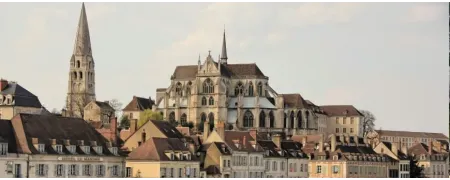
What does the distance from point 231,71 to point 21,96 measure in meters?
47.9

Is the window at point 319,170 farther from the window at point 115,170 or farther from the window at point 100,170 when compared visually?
the window at point 100,170

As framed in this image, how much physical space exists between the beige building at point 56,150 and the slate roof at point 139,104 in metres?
99.9

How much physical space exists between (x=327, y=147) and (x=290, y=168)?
1197 centimetres

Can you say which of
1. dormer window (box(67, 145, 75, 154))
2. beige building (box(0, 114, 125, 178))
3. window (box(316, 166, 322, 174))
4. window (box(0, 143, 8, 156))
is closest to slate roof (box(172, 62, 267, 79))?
window (box(316, 166, 322, 174))

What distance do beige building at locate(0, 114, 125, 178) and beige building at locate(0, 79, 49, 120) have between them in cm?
6308

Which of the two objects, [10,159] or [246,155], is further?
[246,155]

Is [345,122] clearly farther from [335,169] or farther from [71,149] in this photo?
[71,149]

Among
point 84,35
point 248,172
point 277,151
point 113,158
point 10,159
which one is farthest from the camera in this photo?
point 84,35

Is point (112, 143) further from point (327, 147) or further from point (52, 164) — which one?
point (327, 147)

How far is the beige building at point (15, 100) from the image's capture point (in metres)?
132

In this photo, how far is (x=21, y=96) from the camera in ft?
441

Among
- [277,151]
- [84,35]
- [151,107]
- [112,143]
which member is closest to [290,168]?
[277,151]

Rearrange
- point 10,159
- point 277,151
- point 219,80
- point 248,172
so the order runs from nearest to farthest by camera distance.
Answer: point 10,159 < point 248,172 < point 277,151 < point 219,80

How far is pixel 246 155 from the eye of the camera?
3450 inches
